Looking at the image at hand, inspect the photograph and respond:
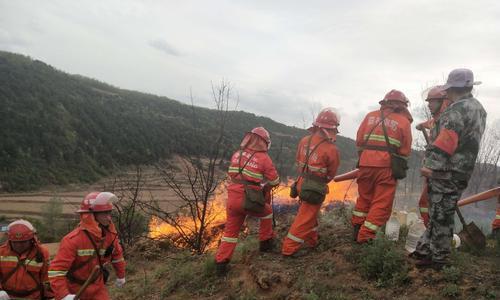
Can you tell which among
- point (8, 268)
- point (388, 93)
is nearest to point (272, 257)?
point (388, 93)

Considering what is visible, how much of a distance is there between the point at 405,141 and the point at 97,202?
390cm

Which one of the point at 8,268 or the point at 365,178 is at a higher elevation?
the point at 365,178

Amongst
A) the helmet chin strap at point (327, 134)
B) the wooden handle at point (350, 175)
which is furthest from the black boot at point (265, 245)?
the helmet chin strap at point (327, 134)

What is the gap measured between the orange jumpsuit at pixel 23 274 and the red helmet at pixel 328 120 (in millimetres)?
4245

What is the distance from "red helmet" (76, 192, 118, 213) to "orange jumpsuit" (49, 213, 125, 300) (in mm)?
66

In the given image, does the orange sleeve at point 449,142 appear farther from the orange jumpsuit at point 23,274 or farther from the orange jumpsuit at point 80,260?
the orange jumpsuit at point 23,274

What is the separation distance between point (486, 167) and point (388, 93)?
20471 millimetres

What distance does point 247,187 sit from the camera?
602 cm

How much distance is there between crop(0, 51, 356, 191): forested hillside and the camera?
51.3 meters

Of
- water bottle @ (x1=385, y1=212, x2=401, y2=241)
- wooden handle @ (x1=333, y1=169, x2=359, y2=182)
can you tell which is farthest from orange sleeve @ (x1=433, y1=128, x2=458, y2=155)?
water bottle @ (x1=385, y1=212, x2=401, y2=241)

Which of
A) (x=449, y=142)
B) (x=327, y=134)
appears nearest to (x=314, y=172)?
(x=327, y=134)

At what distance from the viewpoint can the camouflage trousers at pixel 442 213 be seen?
4441mm

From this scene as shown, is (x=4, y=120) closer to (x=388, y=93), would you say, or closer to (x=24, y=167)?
(x=24, y=167)

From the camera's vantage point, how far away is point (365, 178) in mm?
5520
